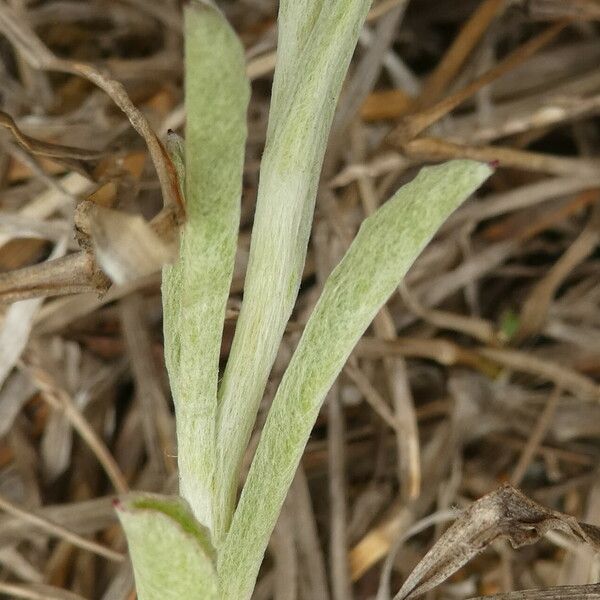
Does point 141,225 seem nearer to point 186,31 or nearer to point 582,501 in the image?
point 186,31

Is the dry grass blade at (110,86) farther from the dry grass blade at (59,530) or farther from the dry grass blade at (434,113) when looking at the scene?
the dry grass blade at (59,530)

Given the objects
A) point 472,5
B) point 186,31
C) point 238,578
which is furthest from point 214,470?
point 472,5

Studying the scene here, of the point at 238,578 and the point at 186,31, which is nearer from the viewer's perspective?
the point at 186,31

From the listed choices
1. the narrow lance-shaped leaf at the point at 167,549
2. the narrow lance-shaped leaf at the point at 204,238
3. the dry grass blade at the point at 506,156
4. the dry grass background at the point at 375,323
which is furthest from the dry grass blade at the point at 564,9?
the narrow lance-shaped leaf at the point at 167,549

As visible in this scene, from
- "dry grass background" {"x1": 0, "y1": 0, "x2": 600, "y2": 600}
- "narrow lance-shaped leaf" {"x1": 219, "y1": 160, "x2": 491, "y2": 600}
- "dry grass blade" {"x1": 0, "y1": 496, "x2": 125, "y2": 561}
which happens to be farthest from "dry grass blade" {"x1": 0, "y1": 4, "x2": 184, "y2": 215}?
"dry grass blade" {"x1": 0, "y1": 496, "x2": 125, "y2": 561}

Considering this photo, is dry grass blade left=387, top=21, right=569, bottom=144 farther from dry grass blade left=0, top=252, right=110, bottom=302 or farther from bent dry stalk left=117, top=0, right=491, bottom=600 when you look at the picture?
dry grass blade left=0, top=252, right=110, bottom=302

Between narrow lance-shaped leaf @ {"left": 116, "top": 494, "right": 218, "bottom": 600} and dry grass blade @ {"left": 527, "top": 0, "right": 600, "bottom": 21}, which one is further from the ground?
dry grass blade @ {"left": 527, "top": 0, "right": 600, "bottom": 21}
